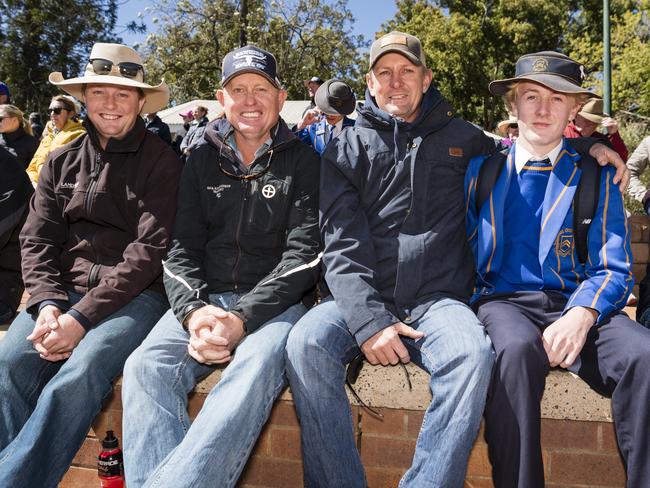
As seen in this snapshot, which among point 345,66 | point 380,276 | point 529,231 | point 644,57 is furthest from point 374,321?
point 345,66

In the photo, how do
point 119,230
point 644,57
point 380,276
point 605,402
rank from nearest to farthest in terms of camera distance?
point 605,402
point 380,276
point 119,230
point 644,57

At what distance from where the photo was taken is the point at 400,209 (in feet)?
10.0

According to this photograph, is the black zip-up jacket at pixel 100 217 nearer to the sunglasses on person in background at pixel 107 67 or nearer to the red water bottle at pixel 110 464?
the sunglasses on person in background at pixel 107 67

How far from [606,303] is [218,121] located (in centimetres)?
227

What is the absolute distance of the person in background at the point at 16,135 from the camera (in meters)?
6.65

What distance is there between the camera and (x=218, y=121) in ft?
11.4

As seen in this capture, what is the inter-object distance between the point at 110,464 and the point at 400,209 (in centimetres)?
188

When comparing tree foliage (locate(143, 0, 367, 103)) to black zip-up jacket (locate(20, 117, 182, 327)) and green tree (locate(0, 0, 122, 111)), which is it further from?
black zip-up jacket (locate(20, 117, 182, 327))

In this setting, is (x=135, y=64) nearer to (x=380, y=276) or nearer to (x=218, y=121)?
(x=218, y=121)

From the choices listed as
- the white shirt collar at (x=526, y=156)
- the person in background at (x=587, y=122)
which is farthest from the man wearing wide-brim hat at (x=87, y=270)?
the person in background at (x=587, y=122)

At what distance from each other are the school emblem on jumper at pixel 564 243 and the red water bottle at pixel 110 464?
7.67 feet

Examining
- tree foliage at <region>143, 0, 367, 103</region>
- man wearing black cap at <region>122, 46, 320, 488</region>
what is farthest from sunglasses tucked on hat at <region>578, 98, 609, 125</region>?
tree foliage at <region>143, 0, 367, 103</region>

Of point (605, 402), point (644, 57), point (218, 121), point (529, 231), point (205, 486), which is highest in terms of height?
point (644, 57)

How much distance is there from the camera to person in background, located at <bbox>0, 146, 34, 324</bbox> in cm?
375
